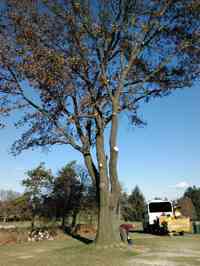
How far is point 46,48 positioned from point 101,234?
27.4ft

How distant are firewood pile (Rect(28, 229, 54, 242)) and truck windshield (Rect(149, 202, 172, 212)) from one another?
892 centimetres

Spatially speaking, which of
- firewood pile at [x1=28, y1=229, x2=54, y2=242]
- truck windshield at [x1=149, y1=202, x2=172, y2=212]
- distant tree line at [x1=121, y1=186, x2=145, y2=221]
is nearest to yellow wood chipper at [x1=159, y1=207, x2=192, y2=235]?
truck windshield at [x1=149, y1=202, x2=172, y2=212]

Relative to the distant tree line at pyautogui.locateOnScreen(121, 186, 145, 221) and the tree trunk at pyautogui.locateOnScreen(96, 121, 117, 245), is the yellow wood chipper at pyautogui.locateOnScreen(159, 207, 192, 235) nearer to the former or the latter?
the tree trunk at pyautogui.locateOnScreen(96, 121, 117, 245)

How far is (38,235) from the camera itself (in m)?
20.7

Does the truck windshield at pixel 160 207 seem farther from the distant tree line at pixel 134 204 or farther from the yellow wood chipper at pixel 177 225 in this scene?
the distant tree line at pixel 134 204

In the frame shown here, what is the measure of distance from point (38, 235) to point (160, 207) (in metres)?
10.4

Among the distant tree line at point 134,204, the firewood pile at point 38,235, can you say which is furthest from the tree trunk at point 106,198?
the distant tree line at point 134,204

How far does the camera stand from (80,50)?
605 inches

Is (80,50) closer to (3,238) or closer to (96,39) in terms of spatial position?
(96,39)

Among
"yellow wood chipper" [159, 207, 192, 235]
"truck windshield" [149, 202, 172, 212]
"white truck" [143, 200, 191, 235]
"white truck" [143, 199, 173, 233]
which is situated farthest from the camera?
"truck windshield" [149, 202, 172, 212]

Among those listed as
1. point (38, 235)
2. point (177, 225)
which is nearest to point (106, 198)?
point (38, 235)

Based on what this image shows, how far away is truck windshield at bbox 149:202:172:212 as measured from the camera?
26.4m

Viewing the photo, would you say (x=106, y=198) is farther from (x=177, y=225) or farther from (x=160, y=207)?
(x=160, y=207)

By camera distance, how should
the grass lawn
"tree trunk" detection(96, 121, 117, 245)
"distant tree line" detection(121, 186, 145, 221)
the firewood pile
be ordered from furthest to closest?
"distant tree line" detection(121, 186, 145, 221) < the firewood pile < "tree trunk" detection(96, 121, 117, 245) < the grass lawn
